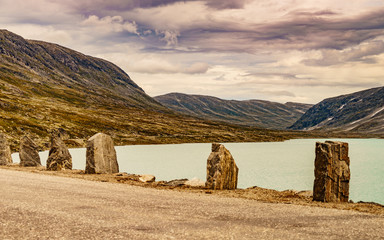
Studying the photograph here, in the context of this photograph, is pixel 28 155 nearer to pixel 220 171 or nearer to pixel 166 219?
pixel 220 171

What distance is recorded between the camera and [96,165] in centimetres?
3900

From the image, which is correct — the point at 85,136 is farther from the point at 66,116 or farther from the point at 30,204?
the point at 30,204

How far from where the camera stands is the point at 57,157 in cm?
4481

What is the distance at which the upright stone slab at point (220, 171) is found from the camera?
29016 millimetres

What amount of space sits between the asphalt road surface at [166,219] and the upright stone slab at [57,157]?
22.6 metres

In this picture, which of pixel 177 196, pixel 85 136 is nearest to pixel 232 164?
pixel 177 196

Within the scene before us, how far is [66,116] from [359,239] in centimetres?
19909

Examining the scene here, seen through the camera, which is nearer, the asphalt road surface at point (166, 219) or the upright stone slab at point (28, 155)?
the asphalt road surface at point (166, 219)

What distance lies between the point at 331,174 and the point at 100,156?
24788 millimetres

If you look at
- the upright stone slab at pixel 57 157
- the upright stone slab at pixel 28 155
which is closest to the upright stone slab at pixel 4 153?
the upright stone slab at pixel 28 155

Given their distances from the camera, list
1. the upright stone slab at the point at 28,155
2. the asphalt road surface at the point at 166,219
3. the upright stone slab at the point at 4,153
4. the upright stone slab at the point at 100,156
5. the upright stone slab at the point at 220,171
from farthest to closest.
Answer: the upright stone slab at the point at 4,153
the upright stone slab at the point at 28,155
the upright stone slab at the point at 100,156
the upright stone slab at the point at 220,171
the asphalt road surface at the point at 166,219

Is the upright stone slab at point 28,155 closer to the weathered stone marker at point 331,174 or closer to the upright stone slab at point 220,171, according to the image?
the upright stone slab at point 220,171

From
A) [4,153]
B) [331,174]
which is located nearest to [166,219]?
[331,174]

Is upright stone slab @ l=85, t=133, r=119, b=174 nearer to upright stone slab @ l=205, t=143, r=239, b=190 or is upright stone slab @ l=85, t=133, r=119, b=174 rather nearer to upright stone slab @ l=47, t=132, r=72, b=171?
upright stone slab @ l=47, t=132, r=72, b=171
